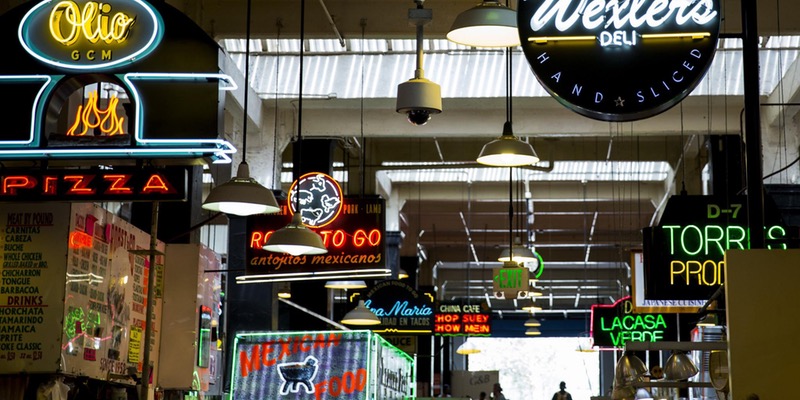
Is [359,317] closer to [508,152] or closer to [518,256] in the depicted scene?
[518,256]

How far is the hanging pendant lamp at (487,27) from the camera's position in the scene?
692 centimetres

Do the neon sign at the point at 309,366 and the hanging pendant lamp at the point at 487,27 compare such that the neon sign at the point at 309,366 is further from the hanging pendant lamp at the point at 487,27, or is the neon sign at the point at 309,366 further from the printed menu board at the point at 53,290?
the hanging pendant lamp at the point at 487,27

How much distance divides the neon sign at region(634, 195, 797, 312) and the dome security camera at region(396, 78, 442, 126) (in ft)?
10.8

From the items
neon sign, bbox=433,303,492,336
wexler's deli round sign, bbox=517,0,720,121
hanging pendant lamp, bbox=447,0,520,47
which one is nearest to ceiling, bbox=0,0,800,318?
neon sign, bbox=433,303,492,336

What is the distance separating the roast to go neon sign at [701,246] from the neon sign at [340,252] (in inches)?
146

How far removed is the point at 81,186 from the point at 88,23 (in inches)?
54.5

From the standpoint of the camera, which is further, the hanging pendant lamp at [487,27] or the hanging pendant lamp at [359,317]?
the hanging pendant lamp at [359,317]

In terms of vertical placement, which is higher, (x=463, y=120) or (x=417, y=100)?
(x=463, y=120)

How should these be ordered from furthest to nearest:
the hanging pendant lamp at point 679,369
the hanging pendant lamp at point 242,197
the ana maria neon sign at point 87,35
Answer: the hanging pendant lamp at point 679,369
the hanging pendant lamp at point 242,197
the ana maria neon sign at point 87,35

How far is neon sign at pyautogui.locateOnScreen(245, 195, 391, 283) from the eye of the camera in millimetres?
12922

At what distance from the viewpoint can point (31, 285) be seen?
9.30 metres

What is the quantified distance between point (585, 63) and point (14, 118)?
489 centimetres

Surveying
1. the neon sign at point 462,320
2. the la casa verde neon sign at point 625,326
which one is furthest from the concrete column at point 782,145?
the neon sign at point 462,320

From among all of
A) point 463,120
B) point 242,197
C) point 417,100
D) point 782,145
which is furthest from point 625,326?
point 417,100
